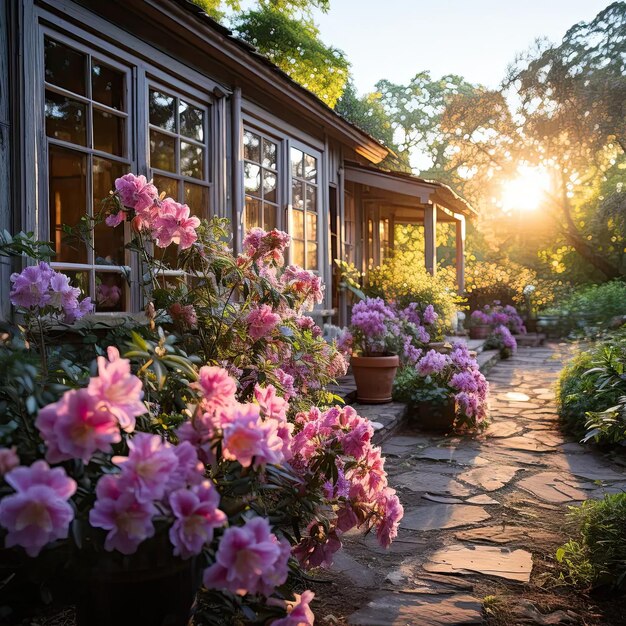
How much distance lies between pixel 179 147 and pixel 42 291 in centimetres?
278

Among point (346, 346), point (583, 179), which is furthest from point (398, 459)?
point (583, 179)

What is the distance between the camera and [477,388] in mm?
6098

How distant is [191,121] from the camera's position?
5.45 meters

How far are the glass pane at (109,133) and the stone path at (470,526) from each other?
3.08 metres

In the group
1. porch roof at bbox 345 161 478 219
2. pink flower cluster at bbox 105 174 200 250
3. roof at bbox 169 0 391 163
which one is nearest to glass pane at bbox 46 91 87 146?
roof at bbox 169 0 391 163

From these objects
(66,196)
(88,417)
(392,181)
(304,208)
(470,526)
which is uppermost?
(392,181)

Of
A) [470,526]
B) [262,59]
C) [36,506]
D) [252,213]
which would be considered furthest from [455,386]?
[36,506]

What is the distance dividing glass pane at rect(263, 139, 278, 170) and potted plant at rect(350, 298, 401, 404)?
1.83m

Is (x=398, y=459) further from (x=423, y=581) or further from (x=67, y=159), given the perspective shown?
(x=67, y=159)

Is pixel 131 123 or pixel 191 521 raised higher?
pixel 131 123

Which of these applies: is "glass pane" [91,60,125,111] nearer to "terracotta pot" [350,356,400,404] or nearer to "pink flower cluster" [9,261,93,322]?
"pink flower cluster" [9,261,93,322]

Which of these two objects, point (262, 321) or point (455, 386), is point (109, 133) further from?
point (455, 386)

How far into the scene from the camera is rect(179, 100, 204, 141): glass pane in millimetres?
5301

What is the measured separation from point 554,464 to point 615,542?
2270 mm
